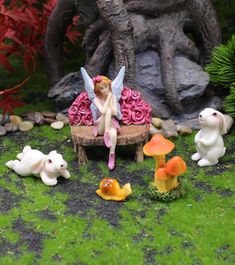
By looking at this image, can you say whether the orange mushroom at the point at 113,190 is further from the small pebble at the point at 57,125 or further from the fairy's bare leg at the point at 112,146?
the small pebble at the point at 57,125

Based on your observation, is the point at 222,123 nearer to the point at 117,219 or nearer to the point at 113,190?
the point at 113,190

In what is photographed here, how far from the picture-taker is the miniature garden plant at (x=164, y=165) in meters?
3.72

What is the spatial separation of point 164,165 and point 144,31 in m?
1.63

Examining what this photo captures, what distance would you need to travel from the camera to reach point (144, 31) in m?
5.00

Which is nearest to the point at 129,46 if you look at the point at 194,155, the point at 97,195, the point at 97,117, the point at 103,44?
the point at 103,44

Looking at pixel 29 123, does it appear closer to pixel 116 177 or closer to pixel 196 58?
pixel 116 177

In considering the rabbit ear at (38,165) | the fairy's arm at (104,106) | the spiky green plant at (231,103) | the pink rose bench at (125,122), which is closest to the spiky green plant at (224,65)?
the spiky green plant at (231,103)

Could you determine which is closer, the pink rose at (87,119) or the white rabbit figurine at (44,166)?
the white rabbit figurine at (44,166)

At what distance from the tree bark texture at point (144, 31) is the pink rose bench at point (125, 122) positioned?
1.26ft

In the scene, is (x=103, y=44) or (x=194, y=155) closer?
(x=194, y=155)

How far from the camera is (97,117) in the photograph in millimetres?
→ 4395

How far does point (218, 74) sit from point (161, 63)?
1.73 ft

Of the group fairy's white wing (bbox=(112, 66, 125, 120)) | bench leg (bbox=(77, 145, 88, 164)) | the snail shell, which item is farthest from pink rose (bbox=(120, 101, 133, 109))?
the snail shell

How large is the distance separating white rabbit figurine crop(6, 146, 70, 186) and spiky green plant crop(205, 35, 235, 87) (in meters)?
1.71
